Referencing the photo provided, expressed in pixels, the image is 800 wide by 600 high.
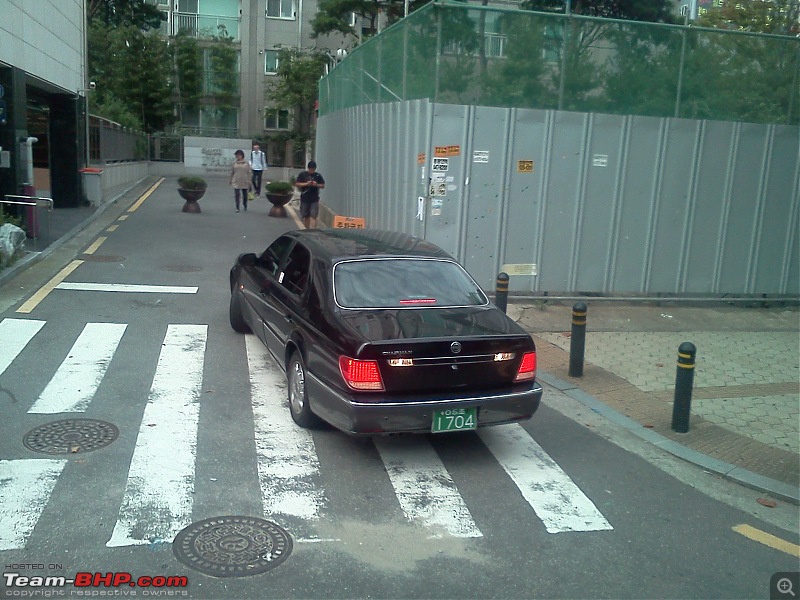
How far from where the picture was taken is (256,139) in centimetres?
4650

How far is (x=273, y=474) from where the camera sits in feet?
19.8

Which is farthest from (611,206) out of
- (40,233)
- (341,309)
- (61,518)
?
(40,233)

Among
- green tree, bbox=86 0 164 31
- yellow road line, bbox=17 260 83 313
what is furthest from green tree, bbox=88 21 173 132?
yellow road line, bbox=17 260 83 313

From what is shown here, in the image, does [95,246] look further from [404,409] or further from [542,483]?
[542,483]

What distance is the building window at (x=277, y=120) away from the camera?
47594mm

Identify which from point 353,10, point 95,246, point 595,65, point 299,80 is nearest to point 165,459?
point 595,65

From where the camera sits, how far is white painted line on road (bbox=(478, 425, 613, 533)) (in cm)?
558

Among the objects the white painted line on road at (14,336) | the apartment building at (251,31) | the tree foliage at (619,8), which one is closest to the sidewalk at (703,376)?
the white painted line on road at (14,336)

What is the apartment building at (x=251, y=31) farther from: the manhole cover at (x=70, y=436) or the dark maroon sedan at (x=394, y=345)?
the manhole cover at (x=70, y=436)

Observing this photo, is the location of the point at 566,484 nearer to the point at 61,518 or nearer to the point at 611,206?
the point at 61,518

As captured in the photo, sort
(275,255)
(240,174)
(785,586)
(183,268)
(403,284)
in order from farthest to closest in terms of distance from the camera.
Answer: (240,174) → (183,268) → (275,255) → (403,284) → (785,586)

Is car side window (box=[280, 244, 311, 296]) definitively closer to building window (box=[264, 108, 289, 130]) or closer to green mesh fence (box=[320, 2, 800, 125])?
green mesh fence (box=[320, 2, 800, 125])

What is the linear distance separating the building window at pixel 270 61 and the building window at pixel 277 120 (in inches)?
93.8

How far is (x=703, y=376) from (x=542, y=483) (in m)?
3.96
